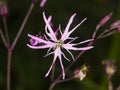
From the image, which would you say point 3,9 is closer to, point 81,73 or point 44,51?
point 81,73

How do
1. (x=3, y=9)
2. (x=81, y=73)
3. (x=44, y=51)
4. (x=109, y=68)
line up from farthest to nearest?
(x=44, y=51) < (x=3, y=9) < (x=109, y=68) < (x=81, y=73)

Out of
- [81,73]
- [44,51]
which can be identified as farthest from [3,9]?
[44,51]

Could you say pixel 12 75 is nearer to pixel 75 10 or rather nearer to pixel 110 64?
pixel 75 10

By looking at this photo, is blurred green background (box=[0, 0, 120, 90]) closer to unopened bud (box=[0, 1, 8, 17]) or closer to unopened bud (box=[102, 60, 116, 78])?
unopened bud (box=[102, 60, 116, 78])

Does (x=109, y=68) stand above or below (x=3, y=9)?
below

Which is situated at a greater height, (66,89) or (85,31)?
(85,31)

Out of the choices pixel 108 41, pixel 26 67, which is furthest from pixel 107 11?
pixel 26 67

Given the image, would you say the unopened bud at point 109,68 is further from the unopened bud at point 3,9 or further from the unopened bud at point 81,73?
the unopened bud at point 3,9

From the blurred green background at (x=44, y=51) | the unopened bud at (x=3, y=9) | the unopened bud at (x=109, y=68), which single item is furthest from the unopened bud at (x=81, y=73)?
the blurred green background at (x=44, y=51)
